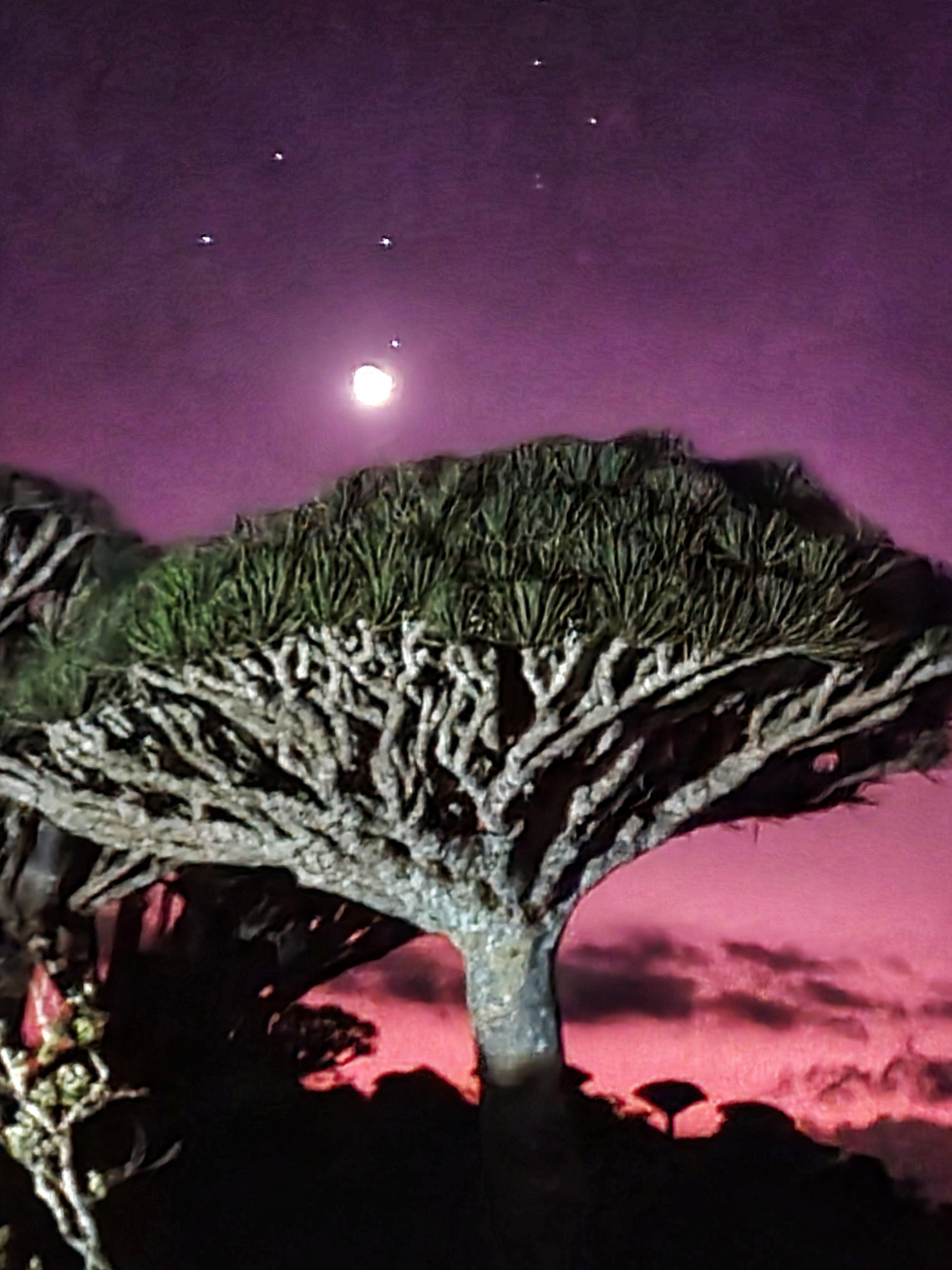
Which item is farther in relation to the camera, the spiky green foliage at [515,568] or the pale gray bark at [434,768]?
the pale gray bark at [434,768]

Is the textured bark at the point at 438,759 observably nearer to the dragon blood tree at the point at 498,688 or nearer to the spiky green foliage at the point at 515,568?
the dragon blood tree at the point at 498,688

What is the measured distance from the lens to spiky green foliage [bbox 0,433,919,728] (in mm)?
2629

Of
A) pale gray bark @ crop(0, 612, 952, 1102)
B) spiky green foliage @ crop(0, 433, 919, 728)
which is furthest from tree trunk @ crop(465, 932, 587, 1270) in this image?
spiky green foliage @ crop(0, 433, 919, 728)

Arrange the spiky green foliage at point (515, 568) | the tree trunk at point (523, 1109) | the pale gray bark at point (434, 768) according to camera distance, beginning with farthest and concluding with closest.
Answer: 1. the tree trunk at point (523, 1109)
2. the pale gray bark at point (434, 768)
3. the spiky green foliage at point (515, 568)

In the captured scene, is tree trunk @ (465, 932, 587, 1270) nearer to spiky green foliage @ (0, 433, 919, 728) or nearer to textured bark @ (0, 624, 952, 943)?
textured bark @ (0, 624, 952, 943)

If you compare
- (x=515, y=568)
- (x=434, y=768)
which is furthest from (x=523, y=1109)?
(x=515, y=568)

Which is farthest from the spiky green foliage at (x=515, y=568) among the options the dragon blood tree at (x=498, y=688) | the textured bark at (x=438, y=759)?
the textured bark at (x=438, y=759)

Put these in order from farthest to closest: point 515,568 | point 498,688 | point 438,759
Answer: point 438,759 < point 498,688 < point 515,568

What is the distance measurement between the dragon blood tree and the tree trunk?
0.01 metres

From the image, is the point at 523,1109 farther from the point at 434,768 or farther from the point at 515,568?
the point at 515,568

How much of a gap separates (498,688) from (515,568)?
1.31ft

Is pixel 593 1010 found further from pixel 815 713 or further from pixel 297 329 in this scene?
pixel 297 329

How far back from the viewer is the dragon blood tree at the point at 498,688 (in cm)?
265

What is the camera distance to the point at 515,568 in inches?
104
